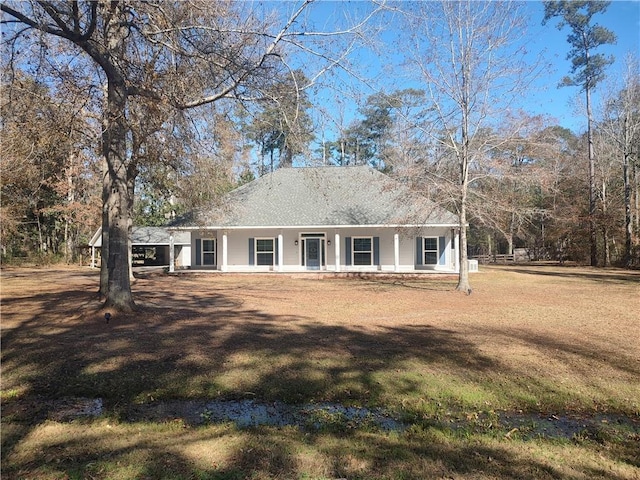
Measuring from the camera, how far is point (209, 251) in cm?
2559

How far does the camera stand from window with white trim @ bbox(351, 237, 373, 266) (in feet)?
77.3

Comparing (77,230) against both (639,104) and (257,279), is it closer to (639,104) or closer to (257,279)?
(257,279)

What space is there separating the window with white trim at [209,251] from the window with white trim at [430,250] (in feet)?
39.2

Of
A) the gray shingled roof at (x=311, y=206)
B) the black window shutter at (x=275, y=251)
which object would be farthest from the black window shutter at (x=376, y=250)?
the black window shutter at (x=275, y=251)

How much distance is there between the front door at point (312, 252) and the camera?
944 inches

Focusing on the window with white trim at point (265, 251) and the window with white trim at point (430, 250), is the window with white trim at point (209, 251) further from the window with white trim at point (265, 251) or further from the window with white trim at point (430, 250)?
the window with white trim at point (430, 250)

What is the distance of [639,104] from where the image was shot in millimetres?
30281

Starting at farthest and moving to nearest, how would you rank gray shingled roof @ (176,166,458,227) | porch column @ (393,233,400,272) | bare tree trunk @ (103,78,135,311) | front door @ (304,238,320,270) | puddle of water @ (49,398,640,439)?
front door @ (304,238,320,270)
gray shingled roof @ (176,166,458,227)
porch column @ (393,233,400,272)
bare tree trunk @ (103,78,135,311)
puddle of water @ (49,398,640,439)

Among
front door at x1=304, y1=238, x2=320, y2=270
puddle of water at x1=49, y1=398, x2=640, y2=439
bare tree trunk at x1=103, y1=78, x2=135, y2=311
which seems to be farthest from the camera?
front door at x1=304, y1=238, x2=320, y2=270

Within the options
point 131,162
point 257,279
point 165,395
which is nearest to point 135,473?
point 165,395

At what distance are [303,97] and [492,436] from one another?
7141 millimetres

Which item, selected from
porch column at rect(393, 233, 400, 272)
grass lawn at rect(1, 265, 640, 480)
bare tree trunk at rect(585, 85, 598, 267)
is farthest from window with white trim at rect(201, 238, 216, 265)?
bare tree trunk at rect(585, 85, 598, 267)

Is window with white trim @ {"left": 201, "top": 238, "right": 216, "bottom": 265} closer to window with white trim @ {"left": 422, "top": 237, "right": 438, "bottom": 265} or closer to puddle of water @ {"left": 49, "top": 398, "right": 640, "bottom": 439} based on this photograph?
window with white trim @ {"left": 422, "top": 237, "right": 438, "bottom": 265}

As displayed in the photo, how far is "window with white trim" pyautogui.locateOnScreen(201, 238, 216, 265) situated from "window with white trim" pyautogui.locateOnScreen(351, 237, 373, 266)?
8199 millimetres
